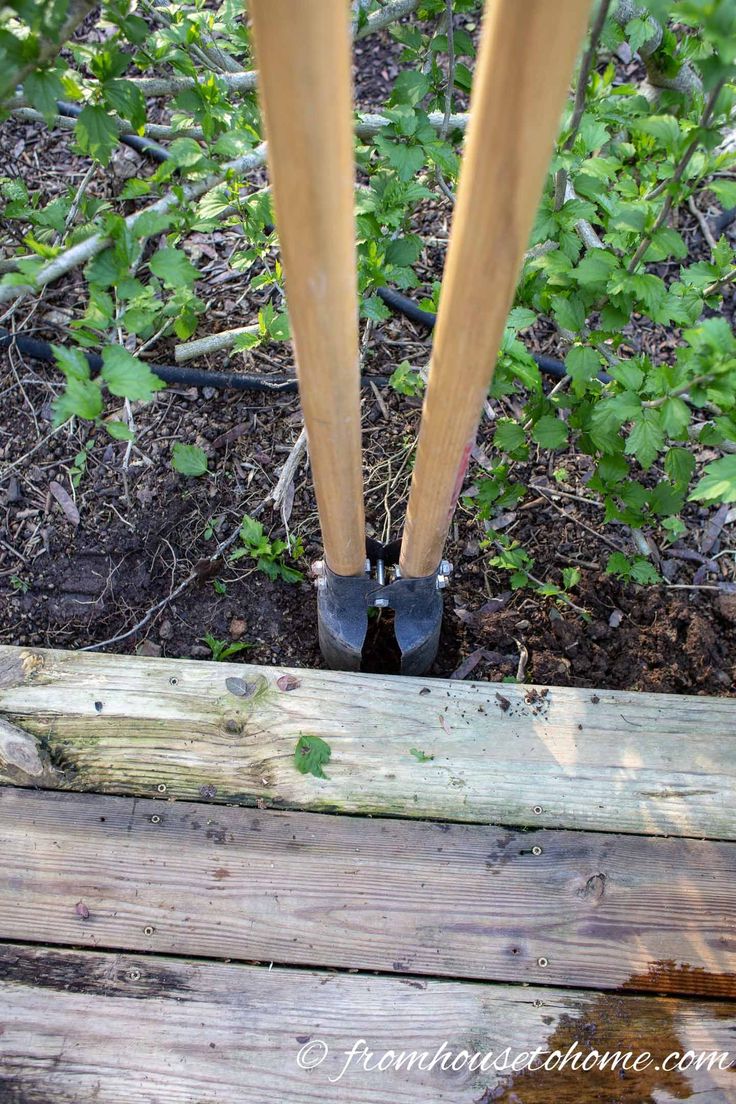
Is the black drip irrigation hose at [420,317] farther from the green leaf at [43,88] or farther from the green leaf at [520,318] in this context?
the green leaf at [43,88]

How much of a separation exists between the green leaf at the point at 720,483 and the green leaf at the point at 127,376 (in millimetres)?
826

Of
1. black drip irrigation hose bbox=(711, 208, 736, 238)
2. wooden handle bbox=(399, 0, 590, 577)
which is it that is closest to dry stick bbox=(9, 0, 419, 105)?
wooden handle bbox=(399, 0, 590, 577)

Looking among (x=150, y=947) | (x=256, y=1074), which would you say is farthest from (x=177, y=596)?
(x=256, y=1074)

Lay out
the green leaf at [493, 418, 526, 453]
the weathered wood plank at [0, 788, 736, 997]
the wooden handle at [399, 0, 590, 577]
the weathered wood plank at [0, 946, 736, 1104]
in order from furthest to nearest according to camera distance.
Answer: the green leaf at [493, 418, 526, 453] < the weathered wood plank at [0, 788, 736, 997] < the weathered wood plank at [0, 946, 736, 1104] < the wooden handle at [399, 0, 590, 577]

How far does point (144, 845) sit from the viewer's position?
4.70 ft

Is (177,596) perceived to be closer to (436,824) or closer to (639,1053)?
(436,824)

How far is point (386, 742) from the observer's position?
1508mm

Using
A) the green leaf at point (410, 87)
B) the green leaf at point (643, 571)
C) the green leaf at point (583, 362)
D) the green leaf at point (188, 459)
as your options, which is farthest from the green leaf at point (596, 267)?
the green leaf at point (188, 459)

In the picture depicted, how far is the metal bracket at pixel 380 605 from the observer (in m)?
1.63

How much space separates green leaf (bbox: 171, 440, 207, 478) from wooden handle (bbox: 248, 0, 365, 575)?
1.00 meters

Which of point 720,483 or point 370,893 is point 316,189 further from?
point 370,893

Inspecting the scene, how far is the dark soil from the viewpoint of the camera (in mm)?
1973

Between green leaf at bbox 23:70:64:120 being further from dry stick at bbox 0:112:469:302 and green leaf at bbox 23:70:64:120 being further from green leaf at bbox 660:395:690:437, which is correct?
green leaf at bbox 660:395:690:437

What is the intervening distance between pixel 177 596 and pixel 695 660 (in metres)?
1.30
